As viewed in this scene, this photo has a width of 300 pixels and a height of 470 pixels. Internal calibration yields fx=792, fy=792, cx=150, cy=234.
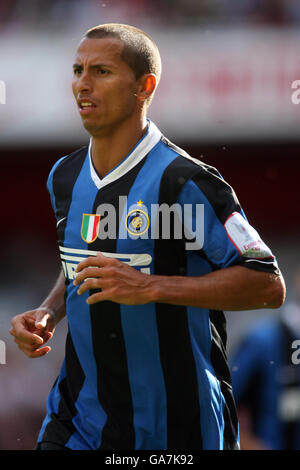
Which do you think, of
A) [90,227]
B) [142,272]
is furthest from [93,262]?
[90,227]

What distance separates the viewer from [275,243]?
9.06 m

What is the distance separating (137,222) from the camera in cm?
266

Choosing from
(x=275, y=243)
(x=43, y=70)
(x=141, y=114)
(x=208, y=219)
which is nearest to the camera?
(x=208, y=219)

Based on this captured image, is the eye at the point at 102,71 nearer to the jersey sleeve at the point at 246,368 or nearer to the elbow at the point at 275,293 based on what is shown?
the elbow at the point at 275,293

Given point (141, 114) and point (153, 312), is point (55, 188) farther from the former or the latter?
point (153, 312)

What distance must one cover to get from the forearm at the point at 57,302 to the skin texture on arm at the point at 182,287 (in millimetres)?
526

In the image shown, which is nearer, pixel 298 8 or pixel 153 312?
pixel 153 312

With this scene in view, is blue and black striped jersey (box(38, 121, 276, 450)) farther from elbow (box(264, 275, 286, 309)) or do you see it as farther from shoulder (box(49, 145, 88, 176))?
shoulder (box(49, 145, 88, 176))

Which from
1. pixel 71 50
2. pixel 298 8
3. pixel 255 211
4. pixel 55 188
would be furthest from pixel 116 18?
pixel 55 188

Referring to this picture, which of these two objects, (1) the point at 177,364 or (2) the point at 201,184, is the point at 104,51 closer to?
(2) the point at 201,184

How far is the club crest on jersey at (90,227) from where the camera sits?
2744 millimetres

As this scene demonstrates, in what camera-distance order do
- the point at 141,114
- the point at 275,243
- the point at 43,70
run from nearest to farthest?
the point at 141,114, the point at 43,70, the point at 275,243

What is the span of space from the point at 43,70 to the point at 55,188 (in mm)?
5578

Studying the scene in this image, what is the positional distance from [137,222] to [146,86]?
0.50 m
